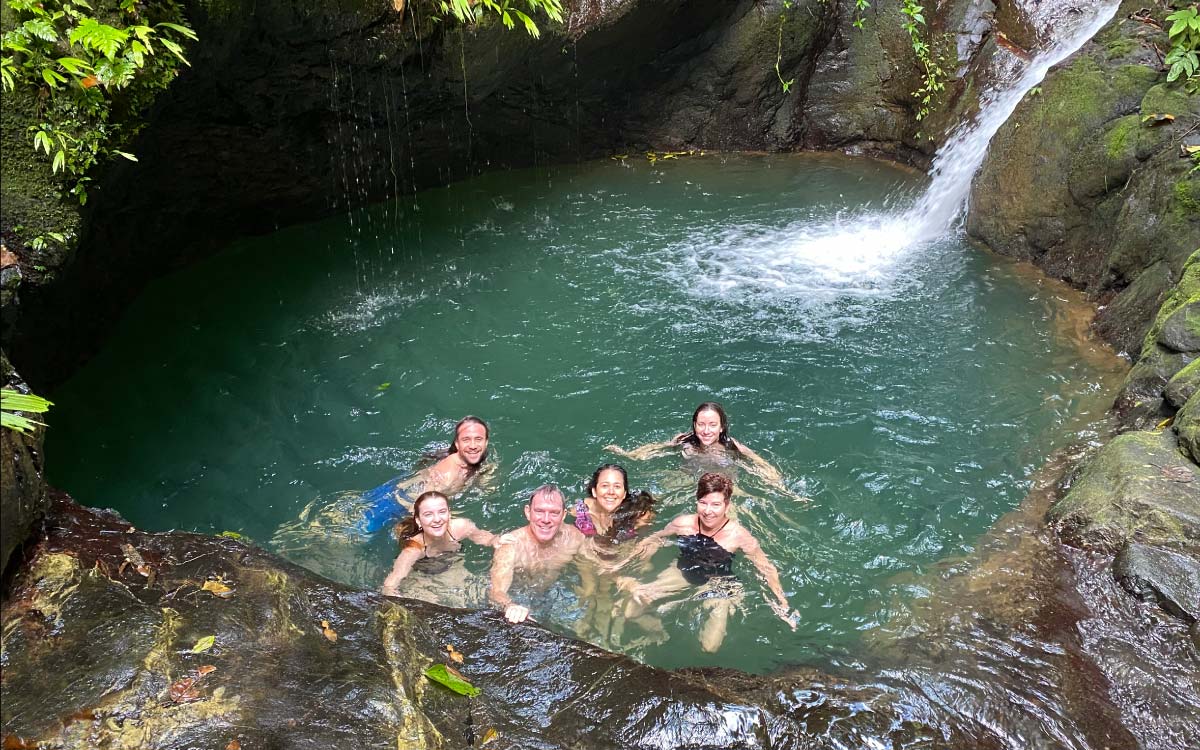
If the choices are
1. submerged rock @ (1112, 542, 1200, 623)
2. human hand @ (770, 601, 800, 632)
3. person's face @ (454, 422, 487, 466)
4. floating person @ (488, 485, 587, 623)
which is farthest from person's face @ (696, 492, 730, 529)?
submerged rock @ (1112, 542, 1200, 623)

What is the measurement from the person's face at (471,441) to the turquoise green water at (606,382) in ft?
0.94

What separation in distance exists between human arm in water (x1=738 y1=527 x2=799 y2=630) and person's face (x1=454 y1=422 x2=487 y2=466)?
2.13 meters

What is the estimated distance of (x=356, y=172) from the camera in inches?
439

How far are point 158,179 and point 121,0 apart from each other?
10.5ft

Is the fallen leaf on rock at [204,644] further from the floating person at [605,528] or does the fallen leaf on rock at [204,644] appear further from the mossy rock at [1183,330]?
the mossy rock at [1183,330]

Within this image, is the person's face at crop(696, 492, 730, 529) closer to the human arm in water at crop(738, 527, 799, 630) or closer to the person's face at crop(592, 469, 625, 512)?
the human arm in water at crop(738, 527, 799, 630)

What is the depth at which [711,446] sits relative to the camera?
22.6ft

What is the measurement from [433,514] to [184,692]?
2.11m

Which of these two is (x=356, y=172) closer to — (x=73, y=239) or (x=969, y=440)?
(x=73, y=239)

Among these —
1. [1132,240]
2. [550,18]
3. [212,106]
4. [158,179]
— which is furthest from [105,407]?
[1132,240]

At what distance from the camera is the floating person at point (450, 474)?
6598 mm

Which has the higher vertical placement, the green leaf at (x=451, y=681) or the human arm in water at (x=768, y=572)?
the green leaf at (x=451, y=681)

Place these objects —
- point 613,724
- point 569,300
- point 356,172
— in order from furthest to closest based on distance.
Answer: point 356,172 < point 569,300 < point 613,724

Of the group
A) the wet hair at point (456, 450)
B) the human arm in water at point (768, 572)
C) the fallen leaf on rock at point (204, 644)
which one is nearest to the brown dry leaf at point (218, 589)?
the fallen leaf on rock at point (204, 644)
